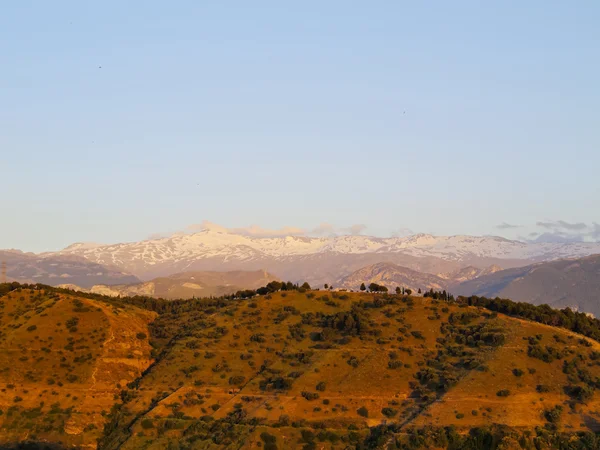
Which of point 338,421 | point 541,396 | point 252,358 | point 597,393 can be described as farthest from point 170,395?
point 597,393

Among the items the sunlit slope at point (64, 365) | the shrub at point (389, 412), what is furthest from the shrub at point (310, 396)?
the sunlit slope at point (64, 365)

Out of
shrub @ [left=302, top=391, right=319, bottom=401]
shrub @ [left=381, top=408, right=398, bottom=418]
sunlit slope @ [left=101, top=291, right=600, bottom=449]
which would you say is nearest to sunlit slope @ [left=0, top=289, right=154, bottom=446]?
sunlit slope @ [left=101, top=291, right=600, bottom=449]

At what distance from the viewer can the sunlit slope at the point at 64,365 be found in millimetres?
153625

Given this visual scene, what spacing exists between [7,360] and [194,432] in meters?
54.5

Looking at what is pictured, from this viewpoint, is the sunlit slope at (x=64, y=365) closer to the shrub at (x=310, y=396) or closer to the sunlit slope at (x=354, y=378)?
the sunlit slope at (x=354, y=378)

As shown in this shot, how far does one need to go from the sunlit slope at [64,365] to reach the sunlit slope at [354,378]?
6.73 m

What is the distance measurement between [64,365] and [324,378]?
6072 centimetres

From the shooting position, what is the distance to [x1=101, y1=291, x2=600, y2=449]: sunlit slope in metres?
143

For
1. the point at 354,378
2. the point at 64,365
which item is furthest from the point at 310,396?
the point at 64,365

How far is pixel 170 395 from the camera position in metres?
161

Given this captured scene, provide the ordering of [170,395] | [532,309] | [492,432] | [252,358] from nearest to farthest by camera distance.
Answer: [492,432] < [170,395] < [252,358] < [532,309]

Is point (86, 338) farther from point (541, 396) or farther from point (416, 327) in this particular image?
point (541, 396)

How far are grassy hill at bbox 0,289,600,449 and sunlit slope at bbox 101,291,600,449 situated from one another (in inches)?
14.5

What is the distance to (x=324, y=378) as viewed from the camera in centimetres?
15950
